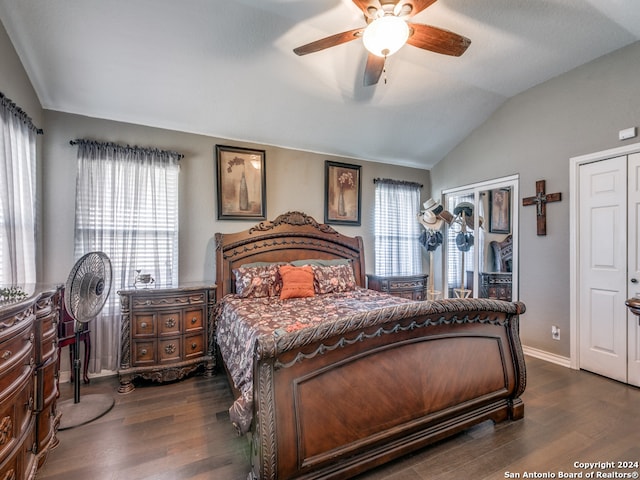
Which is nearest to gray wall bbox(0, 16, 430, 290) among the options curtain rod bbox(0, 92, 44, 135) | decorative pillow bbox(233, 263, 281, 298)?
curtain rod bbox(0, 92, 44, 135)

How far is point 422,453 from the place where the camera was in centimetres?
185

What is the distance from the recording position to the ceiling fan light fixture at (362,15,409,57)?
1.74 meters

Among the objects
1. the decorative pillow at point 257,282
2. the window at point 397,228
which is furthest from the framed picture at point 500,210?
the decorative pillow at point 257,282

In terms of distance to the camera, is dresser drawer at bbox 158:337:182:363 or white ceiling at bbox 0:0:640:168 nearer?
white ceiling at bbox 0:0:640:168

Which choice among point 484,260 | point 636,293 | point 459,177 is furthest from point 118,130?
point 636,293

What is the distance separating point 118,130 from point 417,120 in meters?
3.51

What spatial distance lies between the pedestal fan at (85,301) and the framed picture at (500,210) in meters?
4.37

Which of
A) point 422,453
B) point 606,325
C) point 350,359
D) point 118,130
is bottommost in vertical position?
point 422,453

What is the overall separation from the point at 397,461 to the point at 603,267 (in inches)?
113

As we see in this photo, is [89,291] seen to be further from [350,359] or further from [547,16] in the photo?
[547,16]

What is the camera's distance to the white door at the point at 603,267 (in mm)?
2840

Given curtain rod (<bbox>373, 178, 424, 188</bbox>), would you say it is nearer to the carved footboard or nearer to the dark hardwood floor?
the carved footboard

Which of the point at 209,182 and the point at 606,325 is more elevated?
the point at 209,182

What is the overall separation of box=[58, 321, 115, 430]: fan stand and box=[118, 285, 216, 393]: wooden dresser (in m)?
0.21
